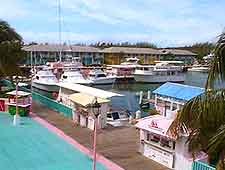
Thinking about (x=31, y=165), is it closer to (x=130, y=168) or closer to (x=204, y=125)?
(x=130, y=168)

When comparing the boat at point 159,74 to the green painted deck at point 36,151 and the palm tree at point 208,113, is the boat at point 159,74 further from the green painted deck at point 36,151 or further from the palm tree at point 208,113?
the palm tree at point 208,113

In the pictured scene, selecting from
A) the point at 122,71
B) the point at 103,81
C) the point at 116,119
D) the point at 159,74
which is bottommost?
the point at 103,81

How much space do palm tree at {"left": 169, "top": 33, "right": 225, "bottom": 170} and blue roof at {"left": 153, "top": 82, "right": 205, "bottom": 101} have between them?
17.8m

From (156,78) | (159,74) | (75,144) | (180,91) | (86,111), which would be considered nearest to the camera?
(75,144)

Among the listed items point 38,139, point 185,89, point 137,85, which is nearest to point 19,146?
point 38,139

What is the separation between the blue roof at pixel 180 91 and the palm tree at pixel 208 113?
58.5ft

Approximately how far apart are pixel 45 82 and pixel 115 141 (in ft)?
113

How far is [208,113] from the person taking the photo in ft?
22.1

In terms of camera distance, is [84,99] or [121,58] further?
[121,58]

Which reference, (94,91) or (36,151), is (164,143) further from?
(94,91)

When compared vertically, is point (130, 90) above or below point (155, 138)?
below

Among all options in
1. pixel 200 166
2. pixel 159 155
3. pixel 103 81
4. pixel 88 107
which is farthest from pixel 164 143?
pixel 103 81

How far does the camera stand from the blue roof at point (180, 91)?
25.4 m

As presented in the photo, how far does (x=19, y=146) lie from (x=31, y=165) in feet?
9.99
